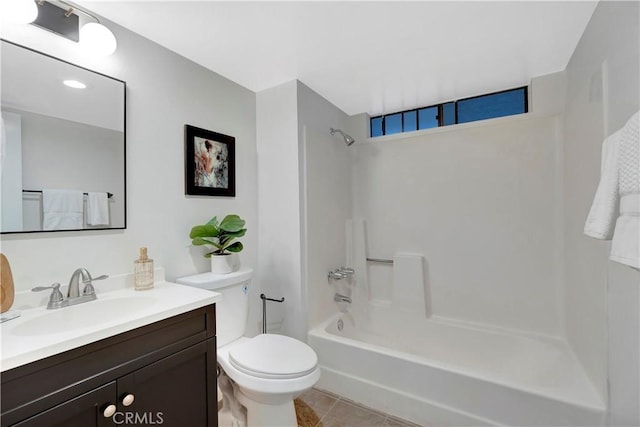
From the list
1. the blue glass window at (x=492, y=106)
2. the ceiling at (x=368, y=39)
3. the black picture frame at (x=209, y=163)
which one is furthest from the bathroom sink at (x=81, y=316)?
the blue glass window at (x=492, y=106)

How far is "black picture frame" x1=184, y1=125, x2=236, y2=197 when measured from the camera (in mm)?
1742

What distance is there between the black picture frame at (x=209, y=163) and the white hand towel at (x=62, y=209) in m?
0.54

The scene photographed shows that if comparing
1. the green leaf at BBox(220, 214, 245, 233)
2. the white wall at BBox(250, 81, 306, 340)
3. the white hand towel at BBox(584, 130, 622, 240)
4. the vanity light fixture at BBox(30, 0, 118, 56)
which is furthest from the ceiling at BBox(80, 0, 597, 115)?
the green leaf at BBox(220, 214, 245, 233)

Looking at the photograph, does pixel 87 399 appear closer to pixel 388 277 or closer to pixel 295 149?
pixel 295 149

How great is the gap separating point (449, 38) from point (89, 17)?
180 cm

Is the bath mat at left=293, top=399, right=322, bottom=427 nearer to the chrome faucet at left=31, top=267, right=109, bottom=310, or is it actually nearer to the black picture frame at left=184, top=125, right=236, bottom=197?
the chrome faucet at left=31, top=267, right=109, bottom=310

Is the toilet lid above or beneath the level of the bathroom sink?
beneath

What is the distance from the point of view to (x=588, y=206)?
1518mm

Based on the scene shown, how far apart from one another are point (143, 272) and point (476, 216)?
2325mm

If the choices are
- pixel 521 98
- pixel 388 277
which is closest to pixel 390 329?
pixel 388 277

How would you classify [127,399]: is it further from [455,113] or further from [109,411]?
[455,113]

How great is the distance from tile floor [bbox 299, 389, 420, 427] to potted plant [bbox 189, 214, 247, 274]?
1.06 m

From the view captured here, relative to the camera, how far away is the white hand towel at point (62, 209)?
1.19 m

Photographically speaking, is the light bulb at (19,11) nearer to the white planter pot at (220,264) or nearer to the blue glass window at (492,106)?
the white planter pot at (220,264)
